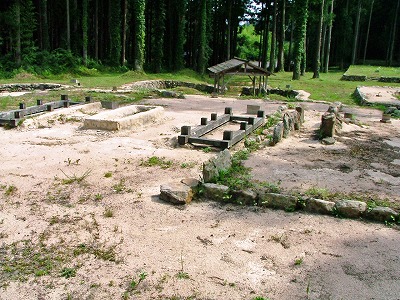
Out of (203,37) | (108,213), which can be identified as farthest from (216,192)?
(203,37)

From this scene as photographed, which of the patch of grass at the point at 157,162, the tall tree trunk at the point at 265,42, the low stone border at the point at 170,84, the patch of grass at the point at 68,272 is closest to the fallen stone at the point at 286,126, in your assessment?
the patch of grass at the point at 157,162

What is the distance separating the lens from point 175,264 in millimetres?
3711

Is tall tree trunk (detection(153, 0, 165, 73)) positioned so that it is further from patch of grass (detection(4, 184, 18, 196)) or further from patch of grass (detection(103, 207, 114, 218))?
patch of grass (detection(103, 207, 114, 218))

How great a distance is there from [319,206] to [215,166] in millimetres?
1631

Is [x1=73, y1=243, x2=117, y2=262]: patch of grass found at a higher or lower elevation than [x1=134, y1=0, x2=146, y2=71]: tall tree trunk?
lower

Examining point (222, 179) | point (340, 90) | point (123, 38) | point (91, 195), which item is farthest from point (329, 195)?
point (123, 38)

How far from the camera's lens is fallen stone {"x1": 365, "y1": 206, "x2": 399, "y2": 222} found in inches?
182

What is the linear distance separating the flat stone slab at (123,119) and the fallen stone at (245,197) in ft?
16.1

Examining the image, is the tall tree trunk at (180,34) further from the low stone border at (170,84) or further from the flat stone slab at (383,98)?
the flat stone slab at (383,98)

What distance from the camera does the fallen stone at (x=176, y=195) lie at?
504 cm

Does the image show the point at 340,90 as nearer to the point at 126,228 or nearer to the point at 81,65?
the point at 81,65

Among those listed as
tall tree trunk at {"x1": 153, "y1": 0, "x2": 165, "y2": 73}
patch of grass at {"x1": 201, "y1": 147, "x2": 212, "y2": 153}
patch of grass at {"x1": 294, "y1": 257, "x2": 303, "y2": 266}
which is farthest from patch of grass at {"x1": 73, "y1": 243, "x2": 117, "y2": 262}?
tall tree trunk at {"x1": 153, "y1": 0, "x2": 165, "y2": 73}

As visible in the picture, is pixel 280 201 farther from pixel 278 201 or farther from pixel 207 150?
pixel 207 150

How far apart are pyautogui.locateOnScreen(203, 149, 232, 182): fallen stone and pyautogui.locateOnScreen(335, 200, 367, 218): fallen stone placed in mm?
1764
